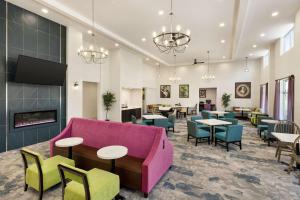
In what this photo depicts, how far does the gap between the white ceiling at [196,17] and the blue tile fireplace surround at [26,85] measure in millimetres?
713

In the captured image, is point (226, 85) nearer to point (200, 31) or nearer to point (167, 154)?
point (200, 31)

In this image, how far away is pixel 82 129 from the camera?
4.16 meters

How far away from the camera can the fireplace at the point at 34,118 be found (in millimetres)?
4962

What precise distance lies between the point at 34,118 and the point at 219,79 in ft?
40.1

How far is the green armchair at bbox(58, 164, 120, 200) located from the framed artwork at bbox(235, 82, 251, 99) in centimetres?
1208

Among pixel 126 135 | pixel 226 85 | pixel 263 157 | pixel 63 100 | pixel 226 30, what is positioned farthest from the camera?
pixel 226 85

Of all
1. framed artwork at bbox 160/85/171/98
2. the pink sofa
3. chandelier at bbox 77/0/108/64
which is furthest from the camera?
framed artwork at bbox 160/85/171/98

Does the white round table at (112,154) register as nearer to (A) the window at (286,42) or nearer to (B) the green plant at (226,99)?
(A) the window at (286,42)

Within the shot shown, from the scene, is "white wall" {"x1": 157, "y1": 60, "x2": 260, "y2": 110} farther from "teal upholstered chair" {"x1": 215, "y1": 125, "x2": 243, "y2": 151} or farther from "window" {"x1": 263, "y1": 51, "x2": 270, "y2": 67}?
"teal upholstered chair" {"x1": 215, "y1": 125, "x2": 243, "y2": 151}

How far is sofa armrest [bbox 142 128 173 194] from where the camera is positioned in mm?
2658

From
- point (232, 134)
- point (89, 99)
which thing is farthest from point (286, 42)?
point (89, 99)

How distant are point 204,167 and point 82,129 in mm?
3227

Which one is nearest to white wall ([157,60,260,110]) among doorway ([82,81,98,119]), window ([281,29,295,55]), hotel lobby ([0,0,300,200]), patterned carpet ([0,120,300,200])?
hotel lobby ([0,0,300,200])

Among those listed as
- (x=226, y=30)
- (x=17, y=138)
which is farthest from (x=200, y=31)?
(x=17, y=138)
